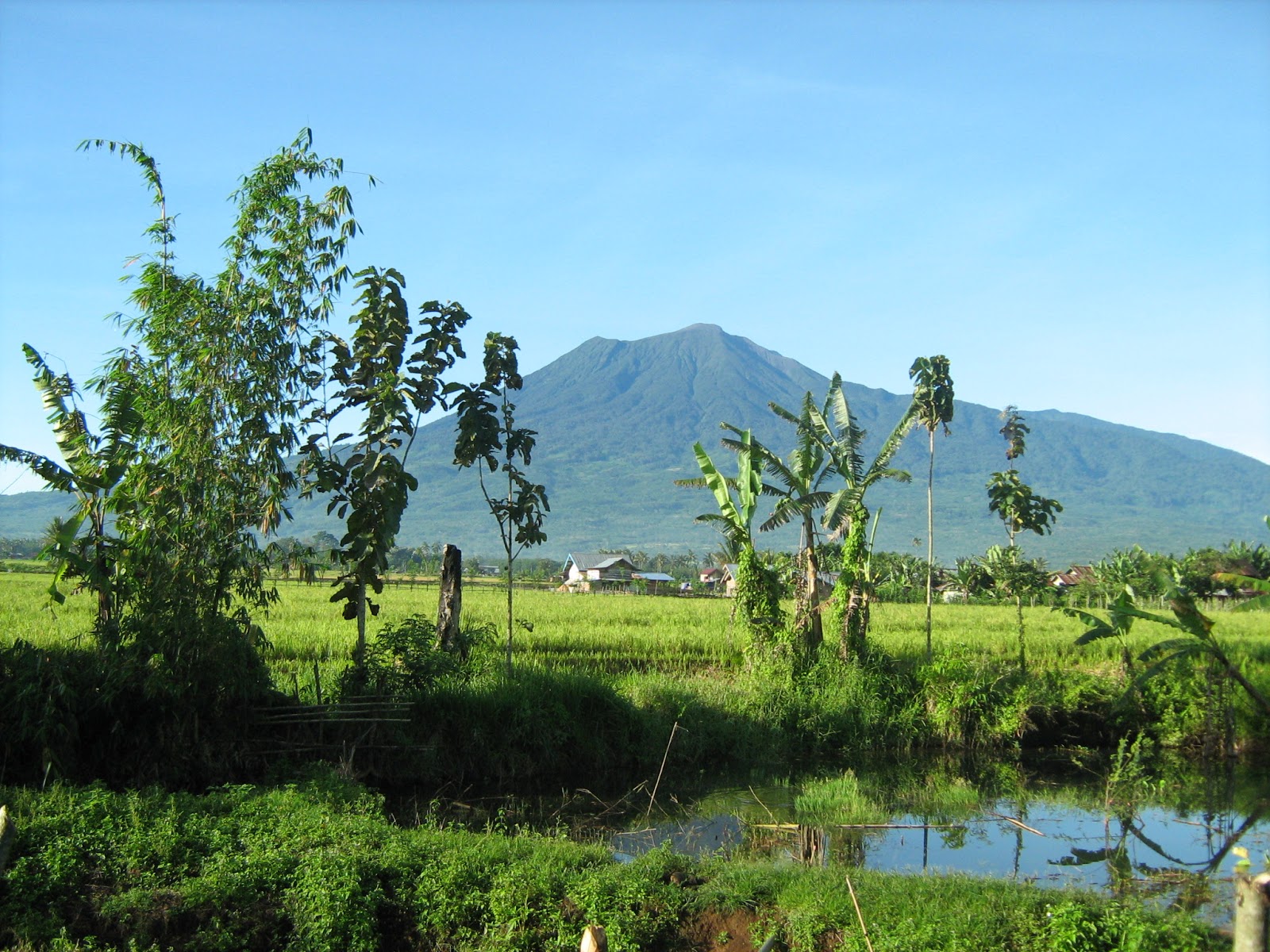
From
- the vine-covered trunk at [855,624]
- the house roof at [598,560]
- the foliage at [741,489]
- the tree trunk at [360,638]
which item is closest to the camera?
the tree trunk at [360,638]

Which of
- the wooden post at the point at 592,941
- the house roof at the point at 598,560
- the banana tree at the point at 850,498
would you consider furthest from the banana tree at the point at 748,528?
the house roof at the point at 598,560

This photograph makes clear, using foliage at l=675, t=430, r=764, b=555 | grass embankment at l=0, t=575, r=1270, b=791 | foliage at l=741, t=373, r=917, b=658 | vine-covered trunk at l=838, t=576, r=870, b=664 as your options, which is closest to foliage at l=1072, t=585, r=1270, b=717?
grass embankment at l=0, t=575, r=1270, b=791

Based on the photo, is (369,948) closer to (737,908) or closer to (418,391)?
(737,908)

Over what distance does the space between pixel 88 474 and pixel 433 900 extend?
5.15 m

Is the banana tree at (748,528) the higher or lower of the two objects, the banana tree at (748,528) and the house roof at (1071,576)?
the higher

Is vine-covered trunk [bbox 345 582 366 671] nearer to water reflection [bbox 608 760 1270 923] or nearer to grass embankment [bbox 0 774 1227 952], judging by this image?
water reflection [bbox 608 760 1270 923]

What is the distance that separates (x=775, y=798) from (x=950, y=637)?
10.4 meters

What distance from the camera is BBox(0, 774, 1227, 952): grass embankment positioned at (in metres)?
5.75

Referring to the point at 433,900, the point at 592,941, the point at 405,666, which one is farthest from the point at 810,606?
the point at 592,941

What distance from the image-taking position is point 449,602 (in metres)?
12.8

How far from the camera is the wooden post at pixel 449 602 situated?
42.0ft

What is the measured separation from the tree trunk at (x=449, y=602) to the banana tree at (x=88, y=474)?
4.45m

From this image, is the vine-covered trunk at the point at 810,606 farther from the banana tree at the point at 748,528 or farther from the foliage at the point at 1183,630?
the foliage at the point at 1183,630

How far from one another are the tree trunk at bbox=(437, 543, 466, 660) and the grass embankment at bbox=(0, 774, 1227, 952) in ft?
19.4
